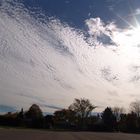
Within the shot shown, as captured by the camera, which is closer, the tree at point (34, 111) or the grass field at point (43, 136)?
the grass field at point (43, 136)

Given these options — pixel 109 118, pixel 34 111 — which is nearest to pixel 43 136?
pixel 109 118

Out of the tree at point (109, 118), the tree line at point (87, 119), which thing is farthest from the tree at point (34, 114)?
the tree at point (109, 118)

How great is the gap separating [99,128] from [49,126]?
20.5m

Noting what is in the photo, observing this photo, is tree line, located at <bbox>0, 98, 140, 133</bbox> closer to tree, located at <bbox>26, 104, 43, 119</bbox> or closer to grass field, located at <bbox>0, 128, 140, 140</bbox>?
tree, located at <bbox>26, 104, 43, 119</bbox>

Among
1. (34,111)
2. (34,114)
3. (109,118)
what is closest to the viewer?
(109,118)

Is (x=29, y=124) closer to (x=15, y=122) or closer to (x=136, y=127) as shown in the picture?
(x=15, y=122)

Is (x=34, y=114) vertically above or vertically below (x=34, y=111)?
below

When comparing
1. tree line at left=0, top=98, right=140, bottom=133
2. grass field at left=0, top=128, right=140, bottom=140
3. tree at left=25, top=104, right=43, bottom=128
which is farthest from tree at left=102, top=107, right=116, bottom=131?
grass field at left=0, top=128, right=140, bottom=140

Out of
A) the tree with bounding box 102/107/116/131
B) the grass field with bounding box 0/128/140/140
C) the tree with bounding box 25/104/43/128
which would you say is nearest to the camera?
the grass field with bounding box 0/128/140/140

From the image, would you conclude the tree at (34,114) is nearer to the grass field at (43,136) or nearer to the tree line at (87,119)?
the tree line at (87,119)

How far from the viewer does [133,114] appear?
119 meters

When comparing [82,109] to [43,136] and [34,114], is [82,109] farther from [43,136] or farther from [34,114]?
[43,136]

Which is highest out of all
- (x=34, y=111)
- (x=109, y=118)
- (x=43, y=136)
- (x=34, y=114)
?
(x=34, y=111)

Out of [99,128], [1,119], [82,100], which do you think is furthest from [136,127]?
[1,119]
